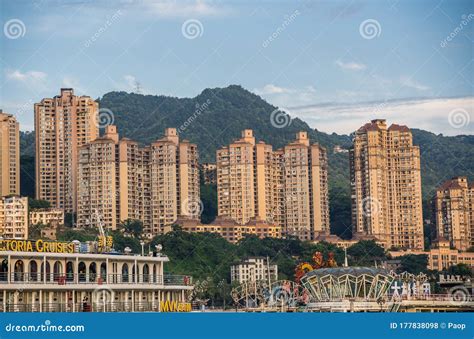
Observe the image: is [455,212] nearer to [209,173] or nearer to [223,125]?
[209,173]

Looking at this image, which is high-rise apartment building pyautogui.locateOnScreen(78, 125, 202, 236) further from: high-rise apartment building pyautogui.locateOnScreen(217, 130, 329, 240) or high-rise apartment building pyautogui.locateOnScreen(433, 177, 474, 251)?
high-rise apartment building pyautogui.locateOnScreen(433, 177, 474, 251)

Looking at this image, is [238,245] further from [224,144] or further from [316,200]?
[224,144]

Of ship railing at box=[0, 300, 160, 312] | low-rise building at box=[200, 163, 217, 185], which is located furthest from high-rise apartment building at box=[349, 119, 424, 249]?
ship railing at box=[0, 300, 160, 312]

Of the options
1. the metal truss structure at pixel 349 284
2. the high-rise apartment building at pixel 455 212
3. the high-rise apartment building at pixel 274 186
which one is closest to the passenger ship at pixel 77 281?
the metal truss structure at pixel 349 284

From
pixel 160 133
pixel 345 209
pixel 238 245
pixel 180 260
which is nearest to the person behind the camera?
pixel 180 260

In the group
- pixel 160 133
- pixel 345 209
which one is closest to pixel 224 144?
pixel 160 133

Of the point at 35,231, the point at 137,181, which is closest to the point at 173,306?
the point at 35,231

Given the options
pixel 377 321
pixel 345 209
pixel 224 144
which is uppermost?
pixel 224 144
